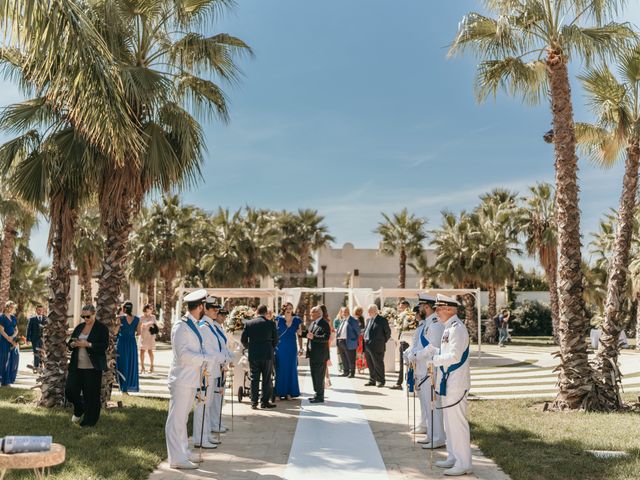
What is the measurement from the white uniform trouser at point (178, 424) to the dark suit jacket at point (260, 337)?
419 cm

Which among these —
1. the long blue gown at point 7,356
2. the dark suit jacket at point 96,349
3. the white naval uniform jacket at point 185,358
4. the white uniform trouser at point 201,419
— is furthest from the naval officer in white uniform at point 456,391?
the long blue gown at point 7,356

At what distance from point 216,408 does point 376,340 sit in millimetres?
6640

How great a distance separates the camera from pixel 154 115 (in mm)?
11359

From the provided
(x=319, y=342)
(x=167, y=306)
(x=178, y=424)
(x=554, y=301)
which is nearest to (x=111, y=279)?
(x=319, y=342)

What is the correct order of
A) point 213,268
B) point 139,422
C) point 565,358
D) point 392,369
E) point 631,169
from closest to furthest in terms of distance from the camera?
point 139,422 < point 565,358 < point 631,169 < point 392,369 < point 213,268

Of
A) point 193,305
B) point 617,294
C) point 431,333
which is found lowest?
point 431,333

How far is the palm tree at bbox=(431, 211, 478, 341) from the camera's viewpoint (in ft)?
125

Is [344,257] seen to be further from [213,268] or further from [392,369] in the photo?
[392,369]

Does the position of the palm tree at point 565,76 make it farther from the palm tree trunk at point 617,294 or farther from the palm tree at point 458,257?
the palm tree at point 458,257

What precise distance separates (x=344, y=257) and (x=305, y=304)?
4.53 m

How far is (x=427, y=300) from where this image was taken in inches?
354

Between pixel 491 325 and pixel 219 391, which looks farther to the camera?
pixel 491 325

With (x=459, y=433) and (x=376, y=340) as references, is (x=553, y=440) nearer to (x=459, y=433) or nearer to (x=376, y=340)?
(x=459, y=433)

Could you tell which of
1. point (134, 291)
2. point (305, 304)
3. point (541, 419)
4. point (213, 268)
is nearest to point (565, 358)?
point (541, 419)
